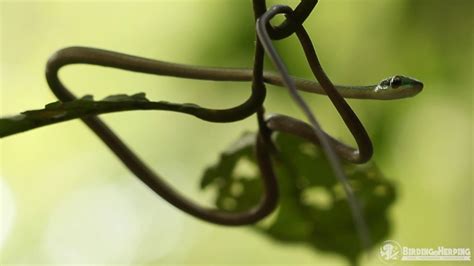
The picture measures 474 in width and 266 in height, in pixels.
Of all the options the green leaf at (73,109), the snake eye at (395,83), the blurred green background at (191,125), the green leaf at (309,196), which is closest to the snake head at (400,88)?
the snake eye at (395,83)

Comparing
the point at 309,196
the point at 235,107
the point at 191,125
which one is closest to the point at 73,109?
the point at 235,107

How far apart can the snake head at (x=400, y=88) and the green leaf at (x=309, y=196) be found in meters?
0.28

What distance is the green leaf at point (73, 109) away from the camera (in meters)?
0.44

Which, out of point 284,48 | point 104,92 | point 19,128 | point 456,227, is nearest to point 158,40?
point 104,92

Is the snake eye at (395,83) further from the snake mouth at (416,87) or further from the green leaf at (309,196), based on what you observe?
the green leaf at (309,196)

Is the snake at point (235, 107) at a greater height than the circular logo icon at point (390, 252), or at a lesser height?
greater

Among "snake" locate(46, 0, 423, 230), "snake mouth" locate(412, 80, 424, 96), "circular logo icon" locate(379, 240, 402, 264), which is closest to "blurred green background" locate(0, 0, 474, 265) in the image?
"circular logo icon" locate(379, 240, 402, 264)

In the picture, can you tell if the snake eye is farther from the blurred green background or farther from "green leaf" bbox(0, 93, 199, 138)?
the blurred green background

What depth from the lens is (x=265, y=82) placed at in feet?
1.42

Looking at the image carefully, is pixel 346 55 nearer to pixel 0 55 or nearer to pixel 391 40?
pixel 391 40

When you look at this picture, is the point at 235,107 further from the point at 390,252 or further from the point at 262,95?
the point at 390,252

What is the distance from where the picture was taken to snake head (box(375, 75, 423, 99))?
1.35ft

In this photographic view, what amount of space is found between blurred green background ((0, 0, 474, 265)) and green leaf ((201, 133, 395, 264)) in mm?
45

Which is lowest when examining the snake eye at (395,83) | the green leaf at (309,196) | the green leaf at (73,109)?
the green leaf at (309,196)
